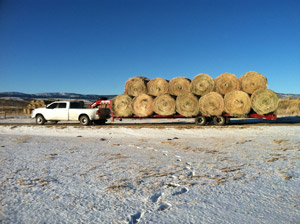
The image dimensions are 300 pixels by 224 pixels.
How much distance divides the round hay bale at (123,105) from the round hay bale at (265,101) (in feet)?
24.6

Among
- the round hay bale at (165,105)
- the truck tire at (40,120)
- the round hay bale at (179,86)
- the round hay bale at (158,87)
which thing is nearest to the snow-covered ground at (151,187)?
the round hay bale at (165,105)

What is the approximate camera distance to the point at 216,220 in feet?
9.06

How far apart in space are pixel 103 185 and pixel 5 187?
1.52 m

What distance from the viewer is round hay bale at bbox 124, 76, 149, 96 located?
51.2ft

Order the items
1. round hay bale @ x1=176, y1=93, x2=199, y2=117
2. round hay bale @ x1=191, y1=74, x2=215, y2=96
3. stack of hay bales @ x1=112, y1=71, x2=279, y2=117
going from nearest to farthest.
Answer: stack of hay bales @ x1=112, y1=71, x2=279, y2=117 → round hay bale @ x1=191, y1=74, x2=215, y2=96 → round hay bale @ x1=176, y1=93, x2=199, y2=117

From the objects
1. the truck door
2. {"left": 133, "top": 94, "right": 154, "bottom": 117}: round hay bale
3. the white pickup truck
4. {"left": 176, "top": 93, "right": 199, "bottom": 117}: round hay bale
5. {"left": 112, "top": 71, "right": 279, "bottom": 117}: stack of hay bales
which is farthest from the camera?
the truck door

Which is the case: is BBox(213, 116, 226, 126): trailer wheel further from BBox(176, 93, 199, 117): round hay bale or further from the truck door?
the truck door

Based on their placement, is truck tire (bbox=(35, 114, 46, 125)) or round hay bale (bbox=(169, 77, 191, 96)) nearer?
round hay bale (bbox=(169, 77, 191, 96))

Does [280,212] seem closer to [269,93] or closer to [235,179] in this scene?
[235,179]

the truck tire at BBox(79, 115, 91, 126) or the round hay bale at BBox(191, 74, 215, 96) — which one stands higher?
the round hay bale at BBox(191, 74, 215, 96)

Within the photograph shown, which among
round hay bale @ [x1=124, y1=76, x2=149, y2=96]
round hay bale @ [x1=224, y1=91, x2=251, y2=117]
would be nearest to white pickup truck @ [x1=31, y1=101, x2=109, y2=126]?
round hay bale @ [x1=124, y1=76, x2=149, y2=96]

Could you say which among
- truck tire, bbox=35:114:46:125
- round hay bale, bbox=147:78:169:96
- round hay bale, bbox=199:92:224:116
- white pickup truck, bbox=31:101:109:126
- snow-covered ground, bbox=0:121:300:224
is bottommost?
snow-covered ground, bbox=0:121:300:224

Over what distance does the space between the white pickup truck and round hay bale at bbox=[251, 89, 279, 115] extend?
955 centimetres

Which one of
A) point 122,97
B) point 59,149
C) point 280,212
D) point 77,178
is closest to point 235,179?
point 280,212
